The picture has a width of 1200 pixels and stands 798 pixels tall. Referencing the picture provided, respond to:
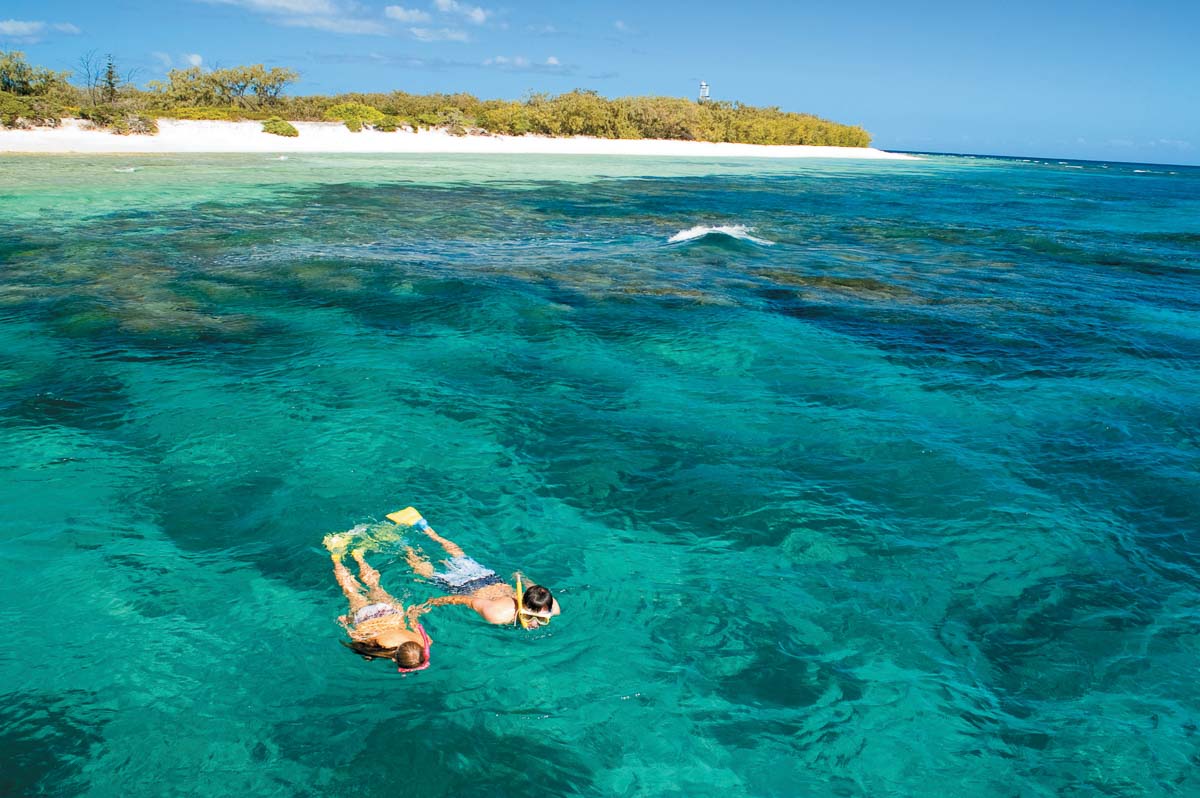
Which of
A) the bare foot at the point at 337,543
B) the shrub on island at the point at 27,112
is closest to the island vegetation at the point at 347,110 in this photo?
the shrub on island at the point at 27,112

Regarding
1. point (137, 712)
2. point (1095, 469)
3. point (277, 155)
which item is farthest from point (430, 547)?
point (277, 155)

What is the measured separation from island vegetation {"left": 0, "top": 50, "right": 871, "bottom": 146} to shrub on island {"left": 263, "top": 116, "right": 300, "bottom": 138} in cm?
9

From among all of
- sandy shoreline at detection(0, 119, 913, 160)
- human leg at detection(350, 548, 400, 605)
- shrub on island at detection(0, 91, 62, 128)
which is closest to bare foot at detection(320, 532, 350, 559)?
human leg at detection(350, 548, 400, 605)

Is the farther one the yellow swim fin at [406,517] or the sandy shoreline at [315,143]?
the sandy shoreline at [315,143]

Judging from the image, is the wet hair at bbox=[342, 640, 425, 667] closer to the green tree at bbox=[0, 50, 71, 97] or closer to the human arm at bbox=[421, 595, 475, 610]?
the human arm at bbox=[421, 595, 475, 610]

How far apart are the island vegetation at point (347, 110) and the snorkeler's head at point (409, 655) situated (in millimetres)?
61052

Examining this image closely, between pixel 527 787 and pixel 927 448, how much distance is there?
8.05 meters

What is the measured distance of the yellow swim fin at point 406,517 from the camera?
8.46 m

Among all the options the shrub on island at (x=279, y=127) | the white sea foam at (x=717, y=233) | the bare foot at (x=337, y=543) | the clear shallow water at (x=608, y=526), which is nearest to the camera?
the clear shallow water at (x=608, y=526)

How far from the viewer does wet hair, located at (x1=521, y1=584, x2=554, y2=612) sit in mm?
6867

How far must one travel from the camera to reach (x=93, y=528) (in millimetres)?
8312

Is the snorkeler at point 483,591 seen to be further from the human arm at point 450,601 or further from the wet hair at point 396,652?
the wet hair at point 396,652

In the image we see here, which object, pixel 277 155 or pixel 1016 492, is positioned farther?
pixel 277 155

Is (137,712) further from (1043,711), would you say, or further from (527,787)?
(1043,711)
